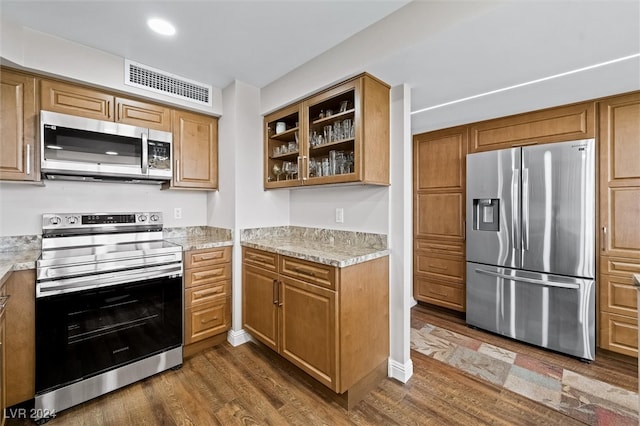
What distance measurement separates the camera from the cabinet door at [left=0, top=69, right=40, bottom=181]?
1.89 meters

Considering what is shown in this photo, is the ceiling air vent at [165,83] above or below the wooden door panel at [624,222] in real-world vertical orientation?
above

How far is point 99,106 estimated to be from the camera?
2.23 meters

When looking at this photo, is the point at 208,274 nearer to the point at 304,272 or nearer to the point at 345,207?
the point at 304,272

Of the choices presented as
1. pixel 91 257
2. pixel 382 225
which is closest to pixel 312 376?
pixel 382 225

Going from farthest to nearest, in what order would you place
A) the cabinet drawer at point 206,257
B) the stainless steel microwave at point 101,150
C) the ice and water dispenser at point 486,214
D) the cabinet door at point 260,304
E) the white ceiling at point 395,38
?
the ice and water dispenser at point 486,214 < the cabinet drawer at point 206,257 < the cabinet door at point 260,304 < the stainless steel microwave at point 101,150 < the white ceiling at point 395,38

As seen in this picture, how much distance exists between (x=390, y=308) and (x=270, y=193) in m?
1.60

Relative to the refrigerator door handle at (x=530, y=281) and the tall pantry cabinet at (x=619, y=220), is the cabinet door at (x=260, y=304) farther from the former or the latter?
the tall pantry cabinet at (x=619, y=220)

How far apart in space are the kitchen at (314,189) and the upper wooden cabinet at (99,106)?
12 cm

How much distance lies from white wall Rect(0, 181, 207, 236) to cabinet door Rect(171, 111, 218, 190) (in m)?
0.33

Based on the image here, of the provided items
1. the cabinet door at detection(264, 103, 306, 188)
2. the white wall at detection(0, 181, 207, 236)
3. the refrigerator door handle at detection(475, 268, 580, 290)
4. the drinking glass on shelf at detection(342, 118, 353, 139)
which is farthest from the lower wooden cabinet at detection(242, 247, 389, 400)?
the refrigerator door handle at detection(475, 268, 580, 290)

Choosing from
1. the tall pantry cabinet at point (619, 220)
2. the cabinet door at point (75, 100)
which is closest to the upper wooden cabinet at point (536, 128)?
the tall pantry cabinet at point (619, 220)

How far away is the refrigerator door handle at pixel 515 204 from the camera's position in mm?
2639

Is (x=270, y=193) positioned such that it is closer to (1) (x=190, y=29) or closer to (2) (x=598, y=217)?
(1) (x=190, y=29)

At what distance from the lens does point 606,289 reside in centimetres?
237
